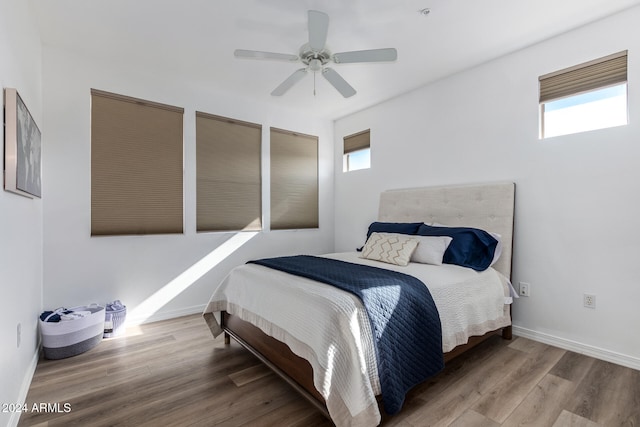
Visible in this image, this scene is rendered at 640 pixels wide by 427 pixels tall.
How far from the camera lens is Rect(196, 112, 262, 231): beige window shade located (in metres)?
3.56

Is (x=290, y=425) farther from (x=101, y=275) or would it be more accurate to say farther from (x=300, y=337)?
(x=101, y=275)

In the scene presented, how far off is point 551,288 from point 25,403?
12.7 feet

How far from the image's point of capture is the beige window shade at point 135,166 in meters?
2.93

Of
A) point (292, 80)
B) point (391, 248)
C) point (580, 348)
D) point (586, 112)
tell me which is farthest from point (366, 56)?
point (580, 348)

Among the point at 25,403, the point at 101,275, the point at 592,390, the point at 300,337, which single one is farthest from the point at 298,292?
the point at 101,275

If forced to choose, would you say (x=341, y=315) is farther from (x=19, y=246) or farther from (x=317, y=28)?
(x=19, y=246)

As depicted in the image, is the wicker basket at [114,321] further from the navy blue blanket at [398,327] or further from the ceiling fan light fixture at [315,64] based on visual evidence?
the ceiling fan light fixture at [315,64]

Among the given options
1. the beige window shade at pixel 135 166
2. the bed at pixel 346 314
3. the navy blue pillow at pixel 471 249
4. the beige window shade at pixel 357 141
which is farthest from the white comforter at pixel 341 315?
the beige window shade at pixel 357 141

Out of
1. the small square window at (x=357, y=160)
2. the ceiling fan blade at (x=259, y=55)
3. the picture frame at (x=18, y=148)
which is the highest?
the ceiling fan blade at (x=259, y=55)

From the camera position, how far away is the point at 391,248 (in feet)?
9.04

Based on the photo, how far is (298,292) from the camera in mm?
1863

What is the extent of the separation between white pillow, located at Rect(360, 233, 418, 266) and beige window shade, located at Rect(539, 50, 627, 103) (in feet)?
5.70

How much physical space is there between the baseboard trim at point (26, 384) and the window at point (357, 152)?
388cm

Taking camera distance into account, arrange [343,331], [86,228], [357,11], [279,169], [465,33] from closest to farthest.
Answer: [343,331], [357,11], [465,33], [86,228], [279,169]
